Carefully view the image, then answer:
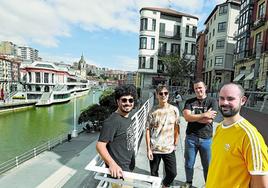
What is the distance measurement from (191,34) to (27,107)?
117 feet

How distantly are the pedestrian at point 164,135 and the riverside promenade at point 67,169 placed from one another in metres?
0.65

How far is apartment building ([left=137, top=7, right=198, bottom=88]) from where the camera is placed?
1260 inches

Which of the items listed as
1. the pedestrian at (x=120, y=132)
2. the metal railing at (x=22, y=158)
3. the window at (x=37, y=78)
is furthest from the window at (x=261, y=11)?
the window at (x=37, y=78)

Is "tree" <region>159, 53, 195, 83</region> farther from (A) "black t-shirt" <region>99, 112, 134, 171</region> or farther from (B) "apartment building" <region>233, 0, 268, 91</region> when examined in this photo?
(A) "black t-shirt" <region>99, 112, 134, 171</region>

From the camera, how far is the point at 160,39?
110 ft

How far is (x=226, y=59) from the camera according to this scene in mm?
31578

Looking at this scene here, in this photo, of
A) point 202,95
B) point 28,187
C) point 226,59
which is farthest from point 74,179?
point 226,59

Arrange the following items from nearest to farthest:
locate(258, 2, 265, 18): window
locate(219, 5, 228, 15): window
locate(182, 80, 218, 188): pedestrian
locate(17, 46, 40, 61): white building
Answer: locate(182, 80, 218, 188): pedestrian < locate(258, 2, 265, 18): window < locate(219, 5, 228, 15): window < locate(17, 46, 40, 61): white building

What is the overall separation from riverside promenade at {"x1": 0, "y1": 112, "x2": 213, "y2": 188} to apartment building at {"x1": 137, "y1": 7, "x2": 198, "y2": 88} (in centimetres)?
1580

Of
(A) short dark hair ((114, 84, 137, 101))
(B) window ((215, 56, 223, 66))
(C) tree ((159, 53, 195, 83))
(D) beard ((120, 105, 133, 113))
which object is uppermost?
(B) window ((215, 56, 223, 66))

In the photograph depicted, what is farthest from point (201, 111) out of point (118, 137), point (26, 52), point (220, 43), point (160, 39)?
point (26, 52)

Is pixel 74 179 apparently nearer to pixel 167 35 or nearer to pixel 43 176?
pixel 43 176

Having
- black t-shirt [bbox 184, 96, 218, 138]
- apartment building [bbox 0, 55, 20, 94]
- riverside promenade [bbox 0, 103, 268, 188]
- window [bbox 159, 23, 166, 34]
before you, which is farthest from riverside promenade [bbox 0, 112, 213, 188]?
apartment building [bbox 0, 55, 20, 94]

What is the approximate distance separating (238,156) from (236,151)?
4 cm
